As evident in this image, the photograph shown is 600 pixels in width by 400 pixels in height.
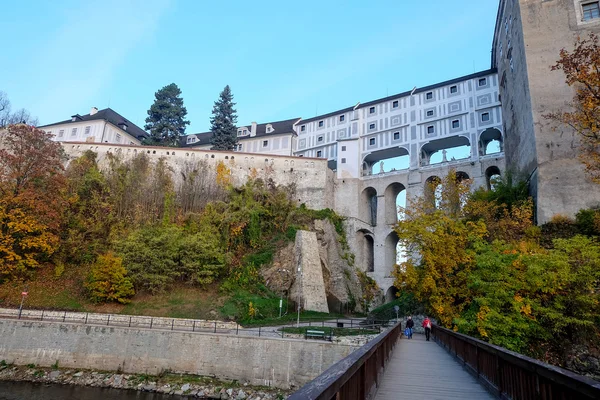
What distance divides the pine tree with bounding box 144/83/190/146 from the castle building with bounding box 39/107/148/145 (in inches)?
200

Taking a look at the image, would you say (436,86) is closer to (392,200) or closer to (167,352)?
(392,200)

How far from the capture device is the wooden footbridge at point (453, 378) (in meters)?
2.64

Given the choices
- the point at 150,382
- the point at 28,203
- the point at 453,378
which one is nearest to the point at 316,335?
the point at 150,382

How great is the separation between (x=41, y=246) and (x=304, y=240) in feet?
64.9

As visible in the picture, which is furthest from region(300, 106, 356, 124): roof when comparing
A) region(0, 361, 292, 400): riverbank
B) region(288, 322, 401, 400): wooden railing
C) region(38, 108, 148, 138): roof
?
region(288, 322, 401, 400): wooden railing

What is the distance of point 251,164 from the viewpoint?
39.0m

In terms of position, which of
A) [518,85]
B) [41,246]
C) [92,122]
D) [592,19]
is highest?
[92,122]

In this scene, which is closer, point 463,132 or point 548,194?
point 548,194

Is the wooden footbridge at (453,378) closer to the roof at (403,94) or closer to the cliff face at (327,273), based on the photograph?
the cliff face at (327,273)

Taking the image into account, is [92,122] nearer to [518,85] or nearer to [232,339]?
[232,339]

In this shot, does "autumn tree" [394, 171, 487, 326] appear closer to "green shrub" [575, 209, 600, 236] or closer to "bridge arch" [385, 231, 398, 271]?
"green shrub" [575, 209, 600, 236]

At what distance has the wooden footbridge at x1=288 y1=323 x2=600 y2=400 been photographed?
2.64 m

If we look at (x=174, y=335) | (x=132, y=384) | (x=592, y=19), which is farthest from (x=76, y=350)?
(x=592, y=19)

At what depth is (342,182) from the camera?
4184 cm
